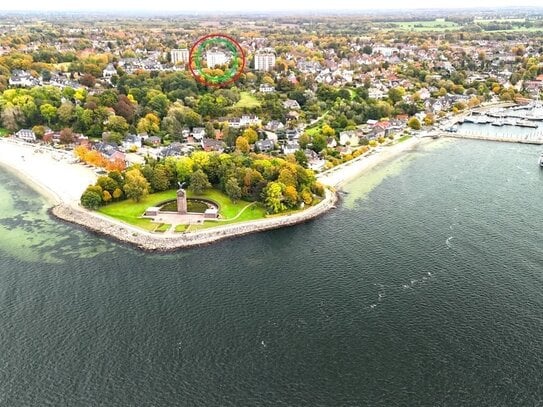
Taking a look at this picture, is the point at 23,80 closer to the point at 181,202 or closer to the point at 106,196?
the point at 106,196

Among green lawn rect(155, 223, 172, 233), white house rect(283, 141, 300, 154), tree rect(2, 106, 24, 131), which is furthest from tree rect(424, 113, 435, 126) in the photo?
tree rect(2, 106, 24, 131)

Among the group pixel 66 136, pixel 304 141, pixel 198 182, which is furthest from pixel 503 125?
pixel 66 136

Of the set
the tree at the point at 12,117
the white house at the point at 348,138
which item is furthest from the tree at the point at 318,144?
the tree at the point at 12,117

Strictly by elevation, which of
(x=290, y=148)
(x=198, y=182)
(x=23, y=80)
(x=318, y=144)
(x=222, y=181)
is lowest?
(x=290, y=148)

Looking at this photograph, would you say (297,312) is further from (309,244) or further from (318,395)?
(309,244)

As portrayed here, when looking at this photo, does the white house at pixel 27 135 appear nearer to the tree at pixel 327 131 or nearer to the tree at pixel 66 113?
the tree at pixel 66 113

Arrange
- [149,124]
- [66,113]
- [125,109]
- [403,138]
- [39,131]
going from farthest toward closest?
[403,138], [125,109], [66,113], [149,124], [39,131]
